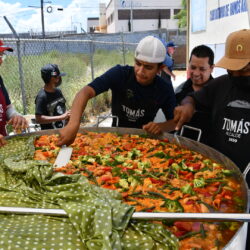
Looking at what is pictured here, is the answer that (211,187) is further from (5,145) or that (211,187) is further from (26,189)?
(5,145)

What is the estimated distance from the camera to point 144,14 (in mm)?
55719

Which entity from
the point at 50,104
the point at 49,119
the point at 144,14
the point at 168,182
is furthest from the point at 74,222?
the point at 144,14

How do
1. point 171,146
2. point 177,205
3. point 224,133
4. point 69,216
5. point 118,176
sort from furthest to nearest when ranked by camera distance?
1. point 171,146
2. point 224,133
3. point 118,176
4. point 177,205
5. point 69,216

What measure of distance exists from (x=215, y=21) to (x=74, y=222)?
24.4ft

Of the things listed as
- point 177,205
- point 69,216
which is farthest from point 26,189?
point 177,205

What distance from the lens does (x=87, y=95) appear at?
2791 mm

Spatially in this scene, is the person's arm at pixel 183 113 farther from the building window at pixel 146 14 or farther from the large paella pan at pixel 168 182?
the building window at pixel 146 14

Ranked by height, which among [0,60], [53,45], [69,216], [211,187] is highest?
[53,45]

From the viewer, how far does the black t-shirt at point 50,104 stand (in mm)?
4363

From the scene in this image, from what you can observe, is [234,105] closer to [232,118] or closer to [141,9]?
[232,118]

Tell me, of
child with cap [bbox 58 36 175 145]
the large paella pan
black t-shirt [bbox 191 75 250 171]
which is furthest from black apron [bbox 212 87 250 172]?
child with cap [bbox 58 36 175 145]

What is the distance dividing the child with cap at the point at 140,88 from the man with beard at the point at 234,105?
552 mm

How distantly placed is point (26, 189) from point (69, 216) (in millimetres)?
503

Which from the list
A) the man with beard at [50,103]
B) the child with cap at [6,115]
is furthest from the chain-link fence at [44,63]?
the child with cap at [6,115]
